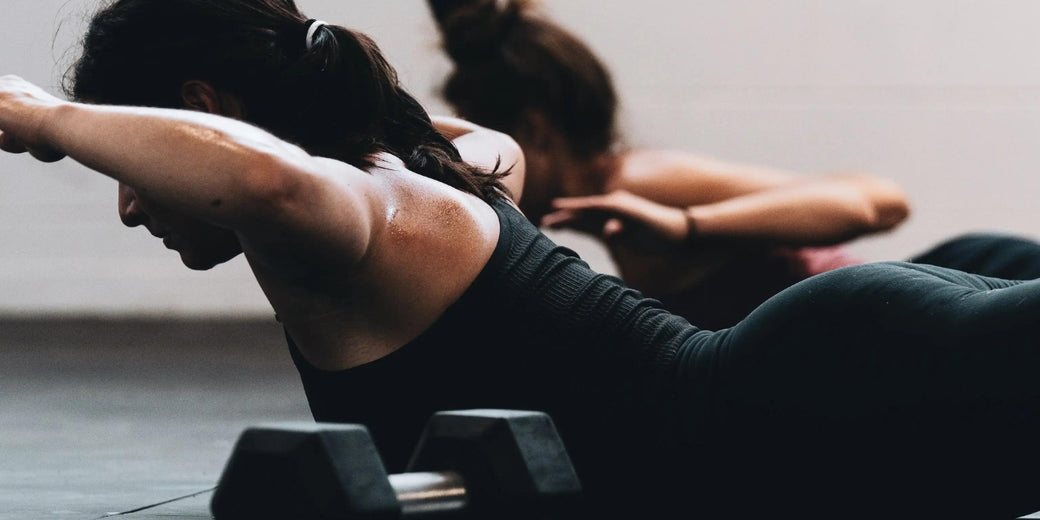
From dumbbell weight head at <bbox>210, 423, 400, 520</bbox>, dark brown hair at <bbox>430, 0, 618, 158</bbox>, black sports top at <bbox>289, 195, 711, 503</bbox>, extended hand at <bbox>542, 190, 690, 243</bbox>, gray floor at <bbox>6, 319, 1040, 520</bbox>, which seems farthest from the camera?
dark brown hair at <bbox>430, 0, 618, 158</bbox>

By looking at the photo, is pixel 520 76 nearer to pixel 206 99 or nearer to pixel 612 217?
pixel 612 217

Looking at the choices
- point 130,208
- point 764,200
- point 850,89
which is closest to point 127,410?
point 764,200

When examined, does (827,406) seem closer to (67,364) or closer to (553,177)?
(553,177)

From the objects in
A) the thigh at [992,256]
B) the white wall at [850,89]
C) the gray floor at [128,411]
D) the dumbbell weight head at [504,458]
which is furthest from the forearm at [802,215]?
the white wall at [850,89]

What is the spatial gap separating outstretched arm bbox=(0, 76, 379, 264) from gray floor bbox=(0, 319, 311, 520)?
29.0 inches

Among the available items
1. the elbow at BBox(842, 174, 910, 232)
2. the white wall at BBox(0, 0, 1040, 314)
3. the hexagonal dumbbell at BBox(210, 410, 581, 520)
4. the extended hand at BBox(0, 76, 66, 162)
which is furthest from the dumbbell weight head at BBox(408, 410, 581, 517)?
the white wall at BBox(0, 0, 1040, 314)

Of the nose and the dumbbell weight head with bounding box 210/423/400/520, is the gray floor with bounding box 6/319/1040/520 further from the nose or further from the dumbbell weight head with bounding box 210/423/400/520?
the dumbbell weight head with bounding box 210/423/400/520

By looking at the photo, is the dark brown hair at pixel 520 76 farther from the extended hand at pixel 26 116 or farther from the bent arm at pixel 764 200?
the extended hand at pixel 26 116

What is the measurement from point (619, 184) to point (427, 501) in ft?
5.75

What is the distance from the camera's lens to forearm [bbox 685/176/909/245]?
92.3 inches

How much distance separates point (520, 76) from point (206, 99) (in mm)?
1582

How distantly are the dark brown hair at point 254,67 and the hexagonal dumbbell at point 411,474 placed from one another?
0.27 meters

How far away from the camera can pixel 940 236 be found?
5.48m

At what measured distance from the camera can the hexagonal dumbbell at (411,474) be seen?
2.94ft
